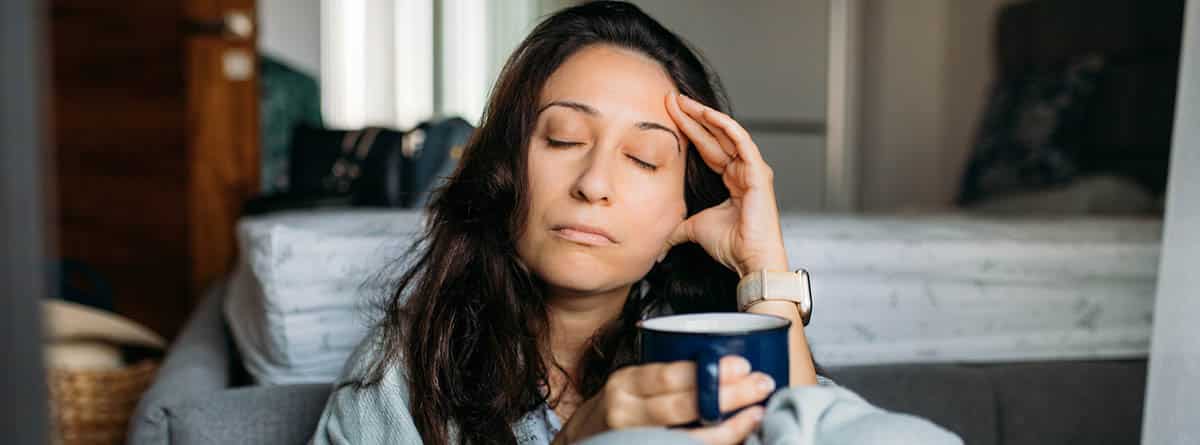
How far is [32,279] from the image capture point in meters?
→ 0.40

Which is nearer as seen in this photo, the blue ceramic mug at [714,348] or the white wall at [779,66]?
the blue ceramic mug at [714,348]

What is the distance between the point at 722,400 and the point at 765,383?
1.3 inches

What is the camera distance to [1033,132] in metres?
3.26

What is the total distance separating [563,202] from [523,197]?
5cm

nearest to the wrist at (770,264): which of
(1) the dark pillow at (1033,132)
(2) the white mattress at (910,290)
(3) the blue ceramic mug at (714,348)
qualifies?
(3) the blue ceramic mug at (714,348)

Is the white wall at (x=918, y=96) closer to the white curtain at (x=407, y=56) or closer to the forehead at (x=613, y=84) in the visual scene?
the white curtain at (x=407, y=56)

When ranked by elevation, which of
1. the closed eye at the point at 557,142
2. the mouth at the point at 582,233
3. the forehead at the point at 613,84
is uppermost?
the forehead at the point at 613,84

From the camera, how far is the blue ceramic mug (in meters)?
0.71

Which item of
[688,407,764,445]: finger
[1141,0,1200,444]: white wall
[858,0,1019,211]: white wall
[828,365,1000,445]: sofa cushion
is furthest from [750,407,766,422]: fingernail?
[858,0,1019,211]: white wall

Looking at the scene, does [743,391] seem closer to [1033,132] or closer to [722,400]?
[722,400]

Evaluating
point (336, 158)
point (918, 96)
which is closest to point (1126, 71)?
point (918, 96)

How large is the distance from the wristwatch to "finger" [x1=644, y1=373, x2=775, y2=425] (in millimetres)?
280

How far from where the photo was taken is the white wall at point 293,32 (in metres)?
4.59

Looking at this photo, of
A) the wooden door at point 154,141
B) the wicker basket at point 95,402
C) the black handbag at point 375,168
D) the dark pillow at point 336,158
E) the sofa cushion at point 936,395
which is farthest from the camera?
the wooden door at point 154,141
